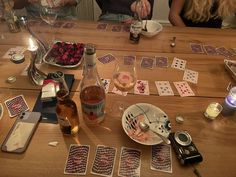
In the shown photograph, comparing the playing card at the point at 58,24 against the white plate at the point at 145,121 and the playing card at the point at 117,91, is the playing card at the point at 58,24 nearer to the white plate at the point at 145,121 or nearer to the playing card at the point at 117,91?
the playing card at the point at 117,91

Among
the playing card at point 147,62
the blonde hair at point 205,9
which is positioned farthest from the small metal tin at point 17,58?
the blonde hair at point 205,9

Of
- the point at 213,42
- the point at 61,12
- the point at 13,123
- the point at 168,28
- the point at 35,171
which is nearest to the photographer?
the point at 35,171

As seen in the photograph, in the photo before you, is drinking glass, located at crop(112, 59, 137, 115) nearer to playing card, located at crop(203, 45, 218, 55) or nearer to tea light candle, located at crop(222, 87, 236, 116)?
tea light candle, located at crop(222, 87, 236, 116)

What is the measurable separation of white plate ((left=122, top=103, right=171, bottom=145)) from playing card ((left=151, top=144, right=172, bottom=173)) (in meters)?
0.03

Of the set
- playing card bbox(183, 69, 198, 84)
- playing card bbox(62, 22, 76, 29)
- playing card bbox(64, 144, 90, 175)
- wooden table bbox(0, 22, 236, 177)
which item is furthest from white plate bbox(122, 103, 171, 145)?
playing card bbox(62, 22, 76, 29)

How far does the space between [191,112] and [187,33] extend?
2.28 feet

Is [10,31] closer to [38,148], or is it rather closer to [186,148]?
[38,148]

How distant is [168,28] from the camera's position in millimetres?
1494

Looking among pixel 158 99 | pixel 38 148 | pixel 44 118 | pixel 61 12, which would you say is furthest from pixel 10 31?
pixel 158 99

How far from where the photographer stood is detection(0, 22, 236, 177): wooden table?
2.51 feet

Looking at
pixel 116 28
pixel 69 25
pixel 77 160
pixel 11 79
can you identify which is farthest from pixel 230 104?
pixel 69 25

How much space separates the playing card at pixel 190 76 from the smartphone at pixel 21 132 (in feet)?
2.31

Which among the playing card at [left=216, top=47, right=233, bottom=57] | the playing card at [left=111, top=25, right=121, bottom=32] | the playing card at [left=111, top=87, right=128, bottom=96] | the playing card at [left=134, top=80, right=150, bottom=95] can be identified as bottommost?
the playing card at [left=111, top=87, right=128, bottom=96]

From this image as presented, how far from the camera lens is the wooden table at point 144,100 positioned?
766 mm
